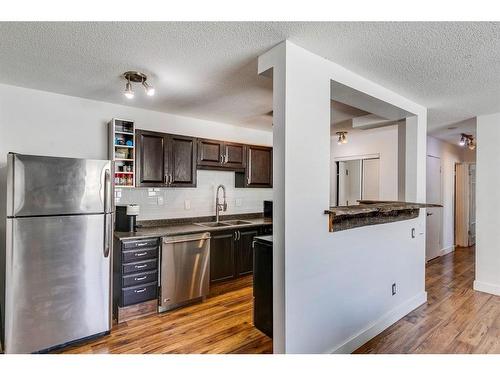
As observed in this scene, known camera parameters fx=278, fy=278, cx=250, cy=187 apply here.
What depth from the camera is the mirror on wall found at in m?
4.93

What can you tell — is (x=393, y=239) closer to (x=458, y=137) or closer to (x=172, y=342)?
(x=172, y=342)

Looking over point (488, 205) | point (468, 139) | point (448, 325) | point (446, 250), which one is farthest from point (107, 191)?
point (446, 250)

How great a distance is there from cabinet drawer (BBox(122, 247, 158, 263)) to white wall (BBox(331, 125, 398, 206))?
3.72m

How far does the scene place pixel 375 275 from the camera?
262cm

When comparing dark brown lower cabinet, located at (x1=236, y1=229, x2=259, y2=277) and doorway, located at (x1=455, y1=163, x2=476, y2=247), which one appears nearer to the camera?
dark brown lower cabinet, located at (x1=236, y1=229, x2=259, y2=277)

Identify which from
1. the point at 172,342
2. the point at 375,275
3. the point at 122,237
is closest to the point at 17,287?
the point at 122,237

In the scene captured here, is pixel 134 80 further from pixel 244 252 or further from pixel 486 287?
pixel 486 287

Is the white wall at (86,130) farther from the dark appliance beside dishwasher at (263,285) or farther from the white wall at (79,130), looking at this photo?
the dark appliance beside dishwasher at (263,285)

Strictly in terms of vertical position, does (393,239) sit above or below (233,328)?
above

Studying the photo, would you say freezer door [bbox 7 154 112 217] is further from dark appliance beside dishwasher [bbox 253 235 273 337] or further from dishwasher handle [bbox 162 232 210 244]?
dark appliance beside dishwasher [bbox 253 235 273 337]

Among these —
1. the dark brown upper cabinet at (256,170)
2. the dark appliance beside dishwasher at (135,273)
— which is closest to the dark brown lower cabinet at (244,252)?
the dark brown upper cabinet at (256,170)

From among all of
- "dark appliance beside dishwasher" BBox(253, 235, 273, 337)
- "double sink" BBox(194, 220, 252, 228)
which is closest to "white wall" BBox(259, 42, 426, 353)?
"dark appliance beside dishwasher" BBox(253, 235, 273, 337)

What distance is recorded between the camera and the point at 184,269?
3252 mm
